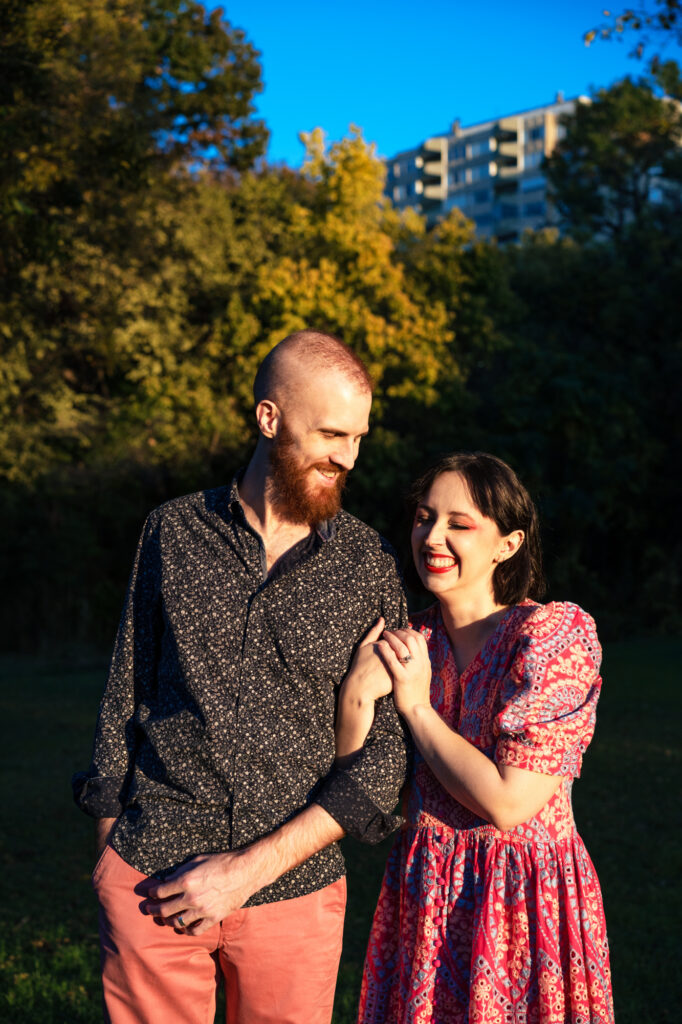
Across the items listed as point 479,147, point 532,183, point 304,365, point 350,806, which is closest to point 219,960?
point 350,806

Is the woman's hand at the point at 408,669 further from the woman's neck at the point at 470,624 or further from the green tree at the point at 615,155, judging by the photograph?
the green tree at the point at 615,155

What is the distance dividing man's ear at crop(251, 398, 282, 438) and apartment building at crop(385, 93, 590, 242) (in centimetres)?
8074

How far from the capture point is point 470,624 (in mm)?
2582

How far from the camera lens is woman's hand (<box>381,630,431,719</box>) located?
2.40m

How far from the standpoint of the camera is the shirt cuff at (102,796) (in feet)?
8.23

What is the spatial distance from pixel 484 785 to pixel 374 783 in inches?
10.9

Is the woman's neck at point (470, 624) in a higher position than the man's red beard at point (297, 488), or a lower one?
lower

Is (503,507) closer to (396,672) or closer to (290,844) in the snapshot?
(396,672)

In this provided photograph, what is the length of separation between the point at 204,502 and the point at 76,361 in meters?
19.0

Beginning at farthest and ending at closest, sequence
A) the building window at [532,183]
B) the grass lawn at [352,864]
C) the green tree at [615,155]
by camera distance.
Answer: the building window at [532,183], the green tree at [615,155], the grass lawn at [352,864]

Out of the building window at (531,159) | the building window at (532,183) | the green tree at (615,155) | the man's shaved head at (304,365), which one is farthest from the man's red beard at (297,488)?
the building window at (531,159)

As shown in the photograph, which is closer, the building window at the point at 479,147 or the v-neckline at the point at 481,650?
the v-neckline at the point at 481,650

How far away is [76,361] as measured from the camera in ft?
68.1

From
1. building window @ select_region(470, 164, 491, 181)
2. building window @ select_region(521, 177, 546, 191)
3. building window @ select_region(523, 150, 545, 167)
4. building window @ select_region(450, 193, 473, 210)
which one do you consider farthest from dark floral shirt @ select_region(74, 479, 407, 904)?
building window @ select_region(450, 193, 473, 210)
